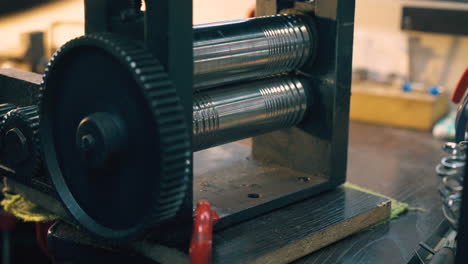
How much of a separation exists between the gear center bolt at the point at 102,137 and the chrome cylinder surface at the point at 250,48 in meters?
0.15

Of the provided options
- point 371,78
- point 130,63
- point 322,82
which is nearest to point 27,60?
point 371,78

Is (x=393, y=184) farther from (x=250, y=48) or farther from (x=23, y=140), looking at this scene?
(x=23, y=140)

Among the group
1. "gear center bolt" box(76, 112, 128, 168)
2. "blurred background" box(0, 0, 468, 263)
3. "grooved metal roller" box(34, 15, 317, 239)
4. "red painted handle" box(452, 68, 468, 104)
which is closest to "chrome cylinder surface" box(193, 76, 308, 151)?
"grooved metal roller" box(34, 15, 317, 239)

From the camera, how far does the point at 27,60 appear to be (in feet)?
8.21

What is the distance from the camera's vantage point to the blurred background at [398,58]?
5.95ft

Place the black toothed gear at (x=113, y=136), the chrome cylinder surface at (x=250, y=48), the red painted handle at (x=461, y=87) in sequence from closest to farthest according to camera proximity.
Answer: the black toothed gear at (x=113, y=136), the chrome cylinder surface at (x=250, y=48), the red painted handle at (x=461, y=87)

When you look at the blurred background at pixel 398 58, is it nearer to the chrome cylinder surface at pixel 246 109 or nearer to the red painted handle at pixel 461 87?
the red painted handle at pixel 461 87

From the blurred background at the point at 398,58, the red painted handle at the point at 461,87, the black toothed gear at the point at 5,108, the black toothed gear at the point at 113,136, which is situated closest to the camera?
the black toothed gear at the point at 113,136

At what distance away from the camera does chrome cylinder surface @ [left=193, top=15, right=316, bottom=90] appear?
0.91 metres

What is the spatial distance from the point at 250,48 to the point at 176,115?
0.24 metres

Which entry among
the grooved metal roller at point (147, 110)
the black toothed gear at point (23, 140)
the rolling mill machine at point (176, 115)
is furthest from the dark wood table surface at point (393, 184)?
the black toothed gear at point (23, 140)

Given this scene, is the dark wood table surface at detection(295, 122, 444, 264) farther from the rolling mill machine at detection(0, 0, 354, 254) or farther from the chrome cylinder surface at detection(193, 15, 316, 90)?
the chrome cylinder surface at detection(193, 15, 316, 90)

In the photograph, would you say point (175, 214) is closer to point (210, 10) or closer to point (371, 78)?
point (371, 78)

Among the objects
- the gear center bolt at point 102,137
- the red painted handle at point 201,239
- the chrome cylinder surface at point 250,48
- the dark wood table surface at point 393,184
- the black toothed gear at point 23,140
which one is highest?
the chrome cylinder surface at point 250,48
